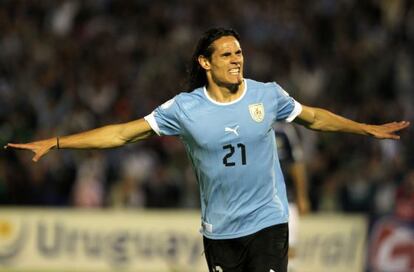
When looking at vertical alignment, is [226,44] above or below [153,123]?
above

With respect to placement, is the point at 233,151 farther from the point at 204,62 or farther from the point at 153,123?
the point at 204,62

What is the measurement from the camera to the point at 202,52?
7.23 metres

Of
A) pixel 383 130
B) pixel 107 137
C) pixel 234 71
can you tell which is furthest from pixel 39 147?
pixel 383 130

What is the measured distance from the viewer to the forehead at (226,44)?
7.06m

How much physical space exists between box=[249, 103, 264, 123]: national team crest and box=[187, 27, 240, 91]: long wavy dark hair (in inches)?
17.9

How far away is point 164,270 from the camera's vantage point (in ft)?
44.3

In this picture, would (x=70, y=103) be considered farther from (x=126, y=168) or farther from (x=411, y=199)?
(x=411, y=199)

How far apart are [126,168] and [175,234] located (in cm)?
166

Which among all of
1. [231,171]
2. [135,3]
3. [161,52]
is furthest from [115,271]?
[231,171]

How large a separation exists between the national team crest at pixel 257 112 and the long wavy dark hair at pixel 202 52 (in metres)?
0.46

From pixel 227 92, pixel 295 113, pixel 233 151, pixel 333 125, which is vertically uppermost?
pixel 227 92

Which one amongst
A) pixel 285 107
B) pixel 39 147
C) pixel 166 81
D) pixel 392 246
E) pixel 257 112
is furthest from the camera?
pixel 166 81

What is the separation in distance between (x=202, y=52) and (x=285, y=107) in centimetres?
65

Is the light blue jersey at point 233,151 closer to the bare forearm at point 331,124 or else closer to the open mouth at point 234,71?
the open mouth at point 234,71
